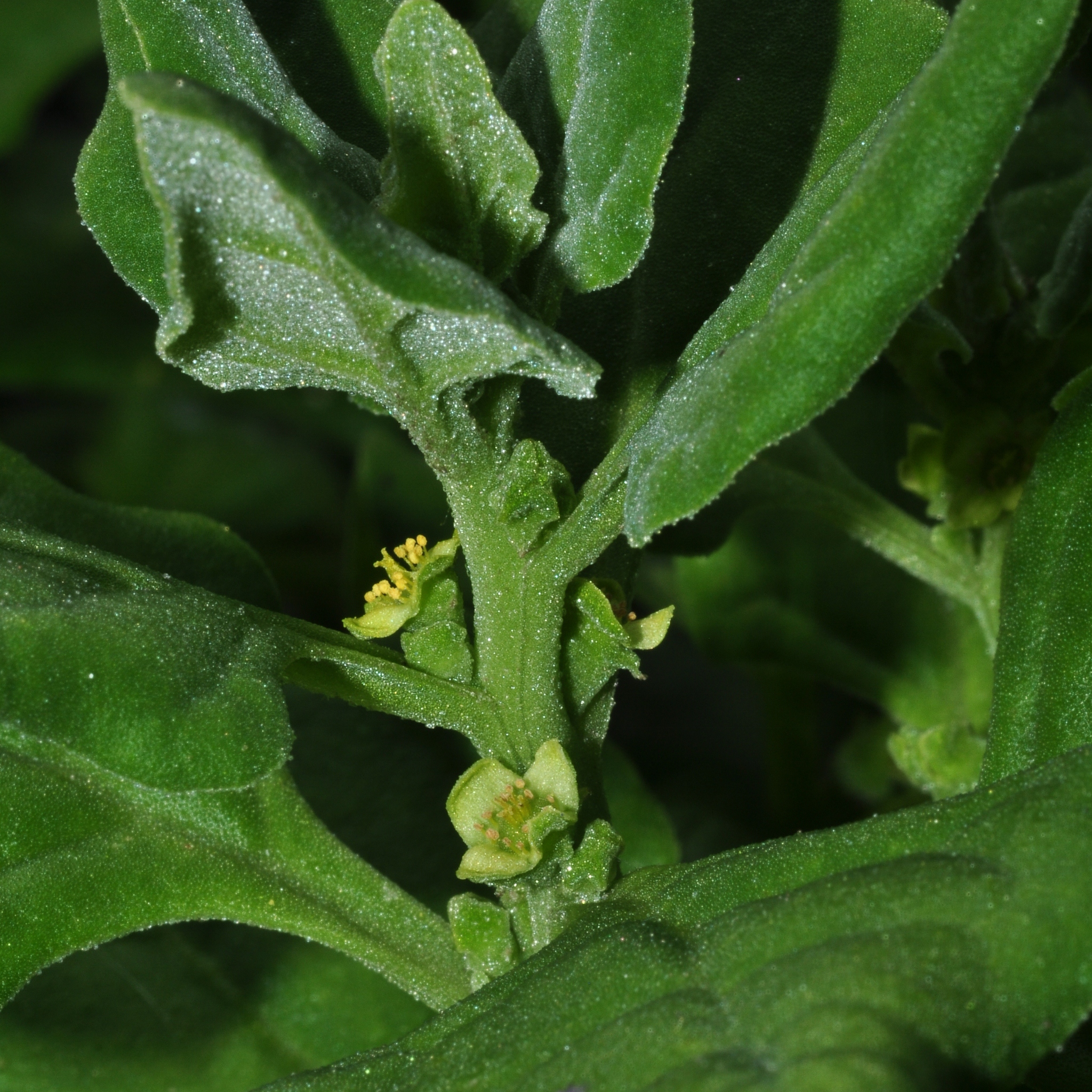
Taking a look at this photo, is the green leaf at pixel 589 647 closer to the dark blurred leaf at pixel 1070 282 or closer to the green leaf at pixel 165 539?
the green leaf at pixel 165 539

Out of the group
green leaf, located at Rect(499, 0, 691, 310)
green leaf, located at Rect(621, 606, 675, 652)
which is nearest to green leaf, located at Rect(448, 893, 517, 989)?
green leaf, located at Rect(621, 606, 675, 652)

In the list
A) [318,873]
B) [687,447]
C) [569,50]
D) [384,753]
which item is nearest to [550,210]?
[569,50]

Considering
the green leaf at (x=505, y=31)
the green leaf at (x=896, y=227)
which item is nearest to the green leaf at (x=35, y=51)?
the green leaf at (x=505, y=31)

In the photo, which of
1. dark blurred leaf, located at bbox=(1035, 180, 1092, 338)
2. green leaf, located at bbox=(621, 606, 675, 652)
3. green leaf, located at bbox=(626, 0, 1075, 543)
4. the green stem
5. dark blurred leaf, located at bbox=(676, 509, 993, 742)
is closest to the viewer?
green leaf, located at bbox=(626, 0, 1075, 543)

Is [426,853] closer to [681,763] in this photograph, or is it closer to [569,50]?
[681,763]

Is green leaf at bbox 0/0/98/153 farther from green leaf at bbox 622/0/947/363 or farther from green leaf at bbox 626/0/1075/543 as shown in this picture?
green leaf at bbox 626/0/1075/543

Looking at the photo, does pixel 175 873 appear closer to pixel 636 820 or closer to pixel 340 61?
pixel 636 820
